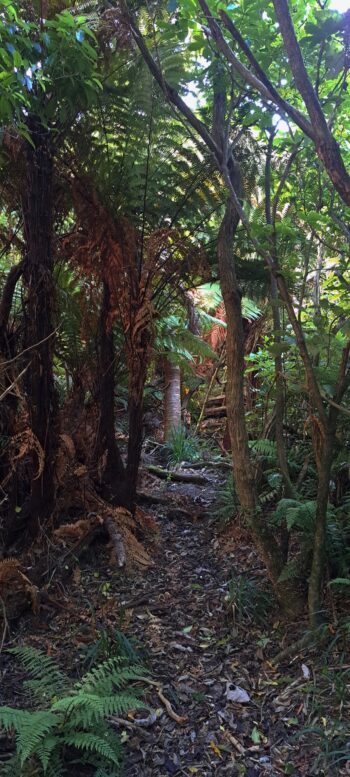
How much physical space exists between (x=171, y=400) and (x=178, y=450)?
1.05 metres

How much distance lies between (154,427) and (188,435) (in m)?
0.50

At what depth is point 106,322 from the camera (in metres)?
3.74

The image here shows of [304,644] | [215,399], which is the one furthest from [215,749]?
[215,399]

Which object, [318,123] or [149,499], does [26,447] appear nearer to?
[149,499]

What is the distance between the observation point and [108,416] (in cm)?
386

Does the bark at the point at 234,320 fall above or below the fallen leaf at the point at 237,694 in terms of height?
above

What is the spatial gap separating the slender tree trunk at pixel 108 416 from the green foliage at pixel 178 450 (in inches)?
65.0

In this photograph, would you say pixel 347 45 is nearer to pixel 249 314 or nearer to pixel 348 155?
pixel 348 155

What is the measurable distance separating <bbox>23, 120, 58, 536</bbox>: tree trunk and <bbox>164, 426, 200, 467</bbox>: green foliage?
2.39m

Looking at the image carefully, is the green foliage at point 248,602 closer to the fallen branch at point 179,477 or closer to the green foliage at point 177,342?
the fallen branch at point 179,477

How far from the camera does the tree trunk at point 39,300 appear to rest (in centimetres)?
318

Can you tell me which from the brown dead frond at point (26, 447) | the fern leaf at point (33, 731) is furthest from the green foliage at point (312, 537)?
the brown dead frond at point (26, 447)

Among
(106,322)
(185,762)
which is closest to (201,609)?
(185,762)

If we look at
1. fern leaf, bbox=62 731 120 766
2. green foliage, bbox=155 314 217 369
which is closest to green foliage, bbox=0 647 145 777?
fern leaf, bbox=62 731 120 766
